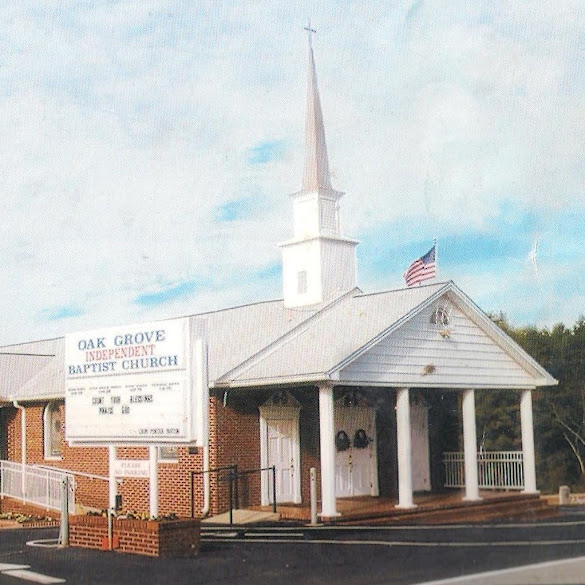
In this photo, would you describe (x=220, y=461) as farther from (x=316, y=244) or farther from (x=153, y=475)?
(x=316, y=244)

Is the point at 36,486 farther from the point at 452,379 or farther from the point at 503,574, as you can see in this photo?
the point at 503,574

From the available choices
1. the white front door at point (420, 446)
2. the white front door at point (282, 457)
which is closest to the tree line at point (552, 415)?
the white front door at point (420, 446)

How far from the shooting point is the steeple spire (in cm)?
2511

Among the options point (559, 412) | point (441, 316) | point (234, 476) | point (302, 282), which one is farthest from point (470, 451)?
point (559, 412)

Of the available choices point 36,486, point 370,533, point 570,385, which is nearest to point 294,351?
point 370,533

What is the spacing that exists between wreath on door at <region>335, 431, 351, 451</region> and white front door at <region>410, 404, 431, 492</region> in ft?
9.57

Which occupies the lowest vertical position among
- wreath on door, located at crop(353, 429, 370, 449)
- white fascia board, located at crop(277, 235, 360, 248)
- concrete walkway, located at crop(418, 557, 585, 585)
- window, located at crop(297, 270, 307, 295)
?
concrete walkway, located at crop(418, 557, 585, 585)

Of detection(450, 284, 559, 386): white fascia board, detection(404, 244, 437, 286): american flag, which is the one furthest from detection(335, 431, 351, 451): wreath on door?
detection(404, 244, 437, 286): american flag

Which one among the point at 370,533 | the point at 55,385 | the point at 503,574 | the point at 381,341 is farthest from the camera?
the point at 55,385

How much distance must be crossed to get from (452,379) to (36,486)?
32.8 ft

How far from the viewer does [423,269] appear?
2330 cm

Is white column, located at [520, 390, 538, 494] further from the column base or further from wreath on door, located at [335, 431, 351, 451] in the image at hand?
the column base

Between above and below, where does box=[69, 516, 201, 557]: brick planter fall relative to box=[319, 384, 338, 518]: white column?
below

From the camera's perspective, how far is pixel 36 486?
23.4 metres
